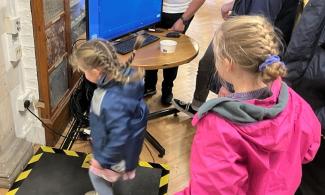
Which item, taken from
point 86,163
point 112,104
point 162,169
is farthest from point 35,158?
point 112,104

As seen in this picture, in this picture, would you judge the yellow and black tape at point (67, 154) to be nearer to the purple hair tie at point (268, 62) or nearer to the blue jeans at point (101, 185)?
the blue jeans at point (101, 185)

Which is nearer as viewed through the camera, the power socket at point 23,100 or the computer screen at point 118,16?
the computer screen at point 118,16

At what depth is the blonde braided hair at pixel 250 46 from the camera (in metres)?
1.13

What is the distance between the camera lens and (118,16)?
2.17 m

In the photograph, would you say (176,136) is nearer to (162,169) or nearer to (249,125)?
(162,169)

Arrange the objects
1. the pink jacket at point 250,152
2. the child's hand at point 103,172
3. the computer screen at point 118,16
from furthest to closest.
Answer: the computer screen at point 118,16 → the child's hand at point 103,172 → the pink jacket at point 250,152

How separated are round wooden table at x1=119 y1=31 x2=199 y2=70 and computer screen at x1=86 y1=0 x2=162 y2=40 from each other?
16cm

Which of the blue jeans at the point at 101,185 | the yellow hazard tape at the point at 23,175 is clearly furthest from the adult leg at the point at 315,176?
the yellow hazard tape at the point at 23,175

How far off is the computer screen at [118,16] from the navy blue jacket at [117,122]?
0.58m

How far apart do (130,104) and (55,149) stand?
1.03m

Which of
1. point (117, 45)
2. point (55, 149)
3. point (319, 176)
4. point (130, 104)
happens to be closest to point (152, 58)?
point (117, 45)

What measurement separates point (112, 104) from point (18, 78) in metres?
0.88

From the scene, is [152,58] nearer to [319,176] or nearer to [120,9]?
[120,9]

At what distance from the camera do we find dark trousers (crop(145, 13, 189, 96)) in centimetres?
278
